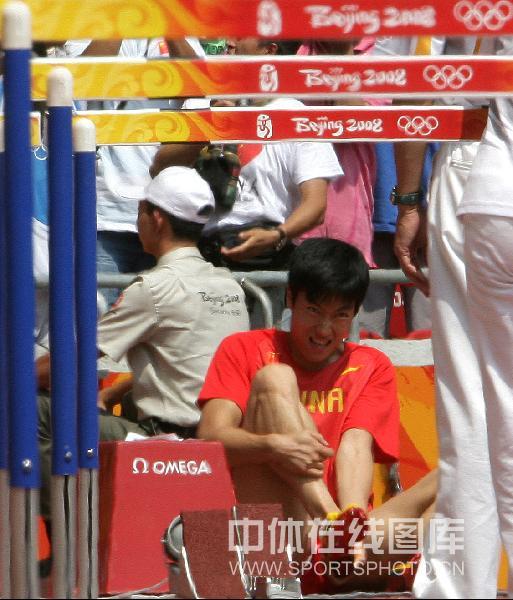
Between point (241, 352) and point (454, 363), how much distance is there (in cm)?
107

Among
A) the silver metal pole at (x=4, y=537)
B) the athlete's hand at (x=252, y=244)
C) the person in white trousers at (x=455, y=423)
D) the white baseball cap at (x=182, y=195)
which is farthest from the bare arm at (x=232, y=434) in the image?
the athlete's hand at (x=252, y=244)

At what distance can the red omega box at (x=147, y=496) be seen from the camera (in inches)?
176

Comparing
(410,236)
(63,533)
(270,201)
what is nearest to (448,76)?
(410,236)

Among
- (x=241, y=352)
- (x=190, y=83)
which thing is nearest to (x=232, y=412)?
(x=241, y=352)

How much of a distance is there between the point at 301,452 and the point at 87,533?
1.14m

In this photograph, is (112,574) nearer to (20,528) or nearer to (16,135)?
(20,528)

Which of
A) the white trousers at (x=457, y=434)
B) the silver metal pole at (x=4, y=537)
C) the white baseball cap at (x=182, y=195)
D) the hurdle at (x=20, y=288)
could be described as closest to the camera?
the hurdle at (x=20, y=288)

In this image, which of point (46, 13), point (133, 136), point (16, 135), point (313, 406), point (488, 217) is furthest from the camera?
point (313, 406)

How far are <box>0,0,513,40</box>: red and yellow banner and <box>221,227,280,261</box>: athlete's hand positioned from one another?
2986mm

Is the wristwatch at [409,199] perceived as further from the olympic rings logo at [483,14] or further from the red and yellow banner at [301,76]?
the olympic rings logo at [483,14]

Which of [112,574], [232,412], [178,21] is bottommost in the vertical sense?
[112,574]

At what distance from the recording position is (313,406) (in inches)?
207

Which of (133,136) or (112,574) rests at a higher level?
(133,136)

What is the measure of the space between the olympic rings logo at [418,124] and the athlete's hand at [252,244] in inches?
71.3
